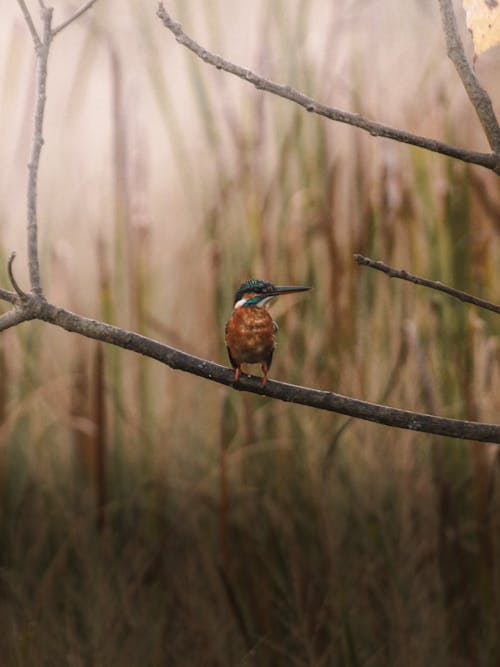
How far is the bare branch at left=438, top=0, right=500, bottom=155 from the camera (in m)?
0.95

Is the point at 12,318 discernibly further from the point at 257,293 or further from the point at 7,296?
the point at 257,293

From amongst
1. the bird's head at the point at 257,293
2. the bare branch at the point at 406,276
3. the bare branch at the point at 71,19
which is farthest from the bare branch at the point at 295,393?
the bare branch at the point at 71,19

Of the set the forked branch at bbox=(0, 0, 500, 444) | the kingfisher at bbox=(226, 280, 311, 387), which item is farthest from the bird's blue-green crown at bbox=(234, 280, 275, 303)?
the forked branch at bbox=(0, 0, 500, 444)

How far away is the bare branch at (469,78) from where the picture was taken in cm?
95

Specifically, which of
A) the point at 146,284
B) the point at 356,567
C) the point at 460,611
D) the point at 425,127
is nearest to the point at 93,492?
the point at 146,284

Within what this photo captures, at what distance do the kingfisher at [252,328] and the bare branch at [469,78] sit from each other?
1.11 ft

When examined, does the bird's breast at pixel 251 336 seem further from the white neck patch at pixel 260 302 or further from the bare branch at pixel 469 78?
the bare branch at pixel 469 78

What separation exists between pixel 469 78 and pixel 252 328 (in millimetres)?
404

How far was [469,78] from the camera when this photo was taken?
37.9 inches

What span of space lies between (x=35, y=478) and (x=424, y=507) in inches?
31.0

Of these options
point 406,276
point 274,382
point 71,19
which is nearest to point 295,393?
point 274,382

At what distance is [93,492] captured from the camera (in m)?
1.95

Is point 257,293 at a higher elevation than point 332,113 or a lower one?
lower

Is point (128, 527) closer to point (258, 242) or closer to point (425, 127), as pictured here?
point (258, 242)
